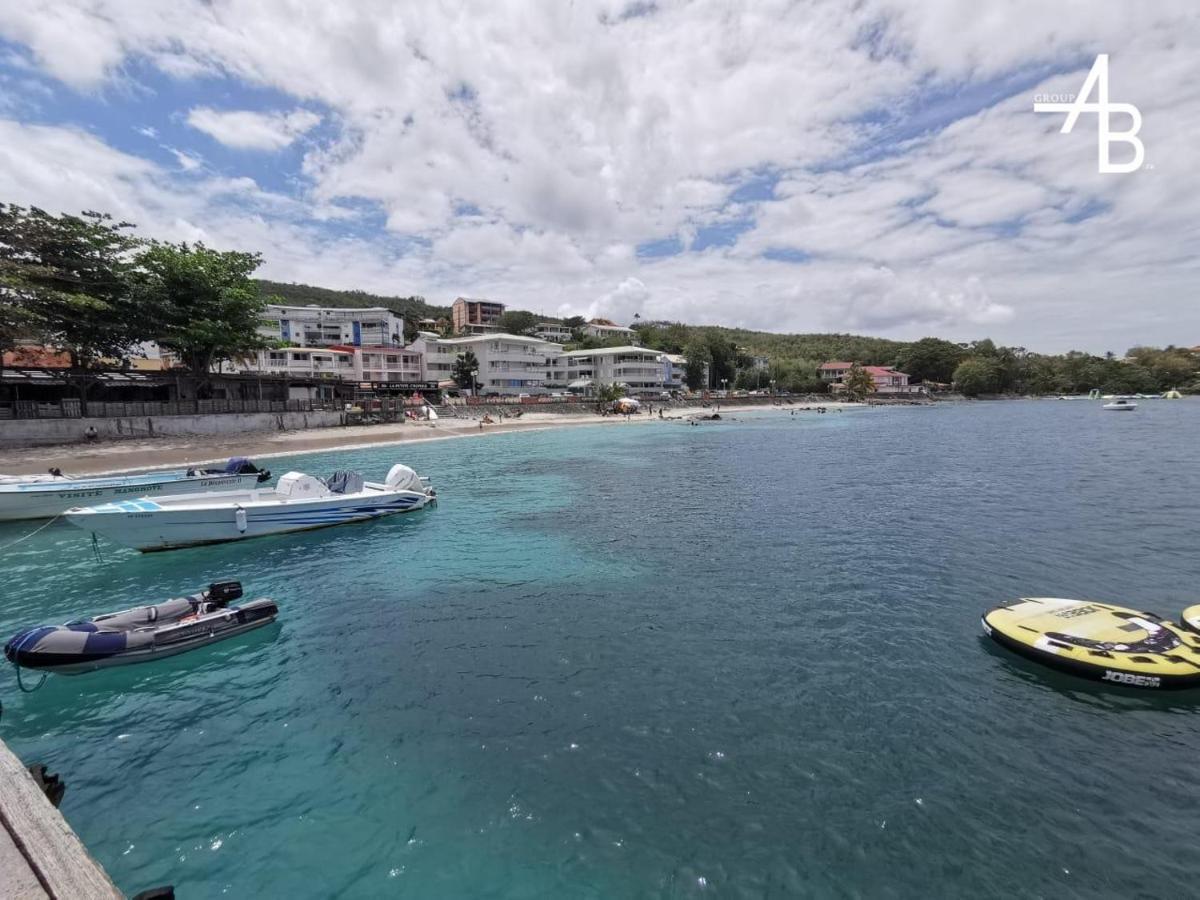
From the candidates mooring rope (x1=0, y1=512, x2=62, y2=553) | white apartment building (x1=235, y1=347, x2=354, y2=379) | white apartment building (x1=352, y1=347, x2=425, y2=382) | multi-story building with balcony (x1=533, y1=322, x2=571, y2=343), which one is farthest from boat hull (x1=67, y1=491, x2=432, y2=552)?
multi-story building with balcony (x1=533, y1=322, x2=571, y2=343)

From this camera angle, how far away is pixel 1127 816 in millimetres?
7176

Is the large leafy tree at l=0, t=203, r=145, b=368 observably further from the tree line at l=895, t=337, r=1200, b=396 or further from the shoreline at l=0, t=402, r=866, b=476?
the tree line at l=895, t=337, r=1200, b=396

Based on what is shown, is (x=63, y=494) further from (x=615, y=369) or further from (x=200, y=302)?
(x=615, y=369)

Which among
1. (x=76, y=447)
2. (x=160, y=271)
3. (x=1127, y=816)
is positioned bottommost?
(x=1127, y=816)

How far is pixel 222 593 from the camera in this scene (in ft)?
42.4

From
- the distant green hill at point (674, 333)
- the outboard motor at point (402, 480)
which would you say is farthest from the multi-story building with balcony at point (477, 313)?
the outboard motor at point (402, 480)

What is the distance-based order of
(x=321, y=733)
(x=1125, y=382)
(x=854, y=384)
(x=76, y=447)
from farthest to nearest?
(x=1125, y=382)
(x=854, y=384)
(x=76, y=447)
(x=321, y=733)

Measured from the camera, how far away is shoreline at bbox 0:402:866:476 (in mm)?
33438

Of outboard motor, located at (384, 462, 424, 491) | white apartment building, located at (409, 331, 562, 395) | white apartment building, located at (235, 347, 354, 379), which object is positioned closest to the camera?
outboard motor, located at (384, 462, 424, 491)

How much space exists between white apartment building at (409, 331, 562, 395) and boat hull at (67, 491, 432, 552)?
63.9 metres

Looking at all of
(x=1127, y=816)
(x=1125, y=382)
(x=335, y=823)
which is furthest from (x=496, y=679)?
(x=1125, y=382)

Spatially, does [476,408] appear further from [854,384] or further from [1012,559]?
[854,384]

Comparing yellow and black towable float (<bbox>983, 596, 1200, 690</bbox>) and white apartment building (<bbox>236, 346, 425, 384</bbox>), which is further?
white apartment building (<bbox>236, 346, 425, 384</bbox>)

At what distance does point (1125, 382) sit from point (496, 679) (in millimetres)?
193729
